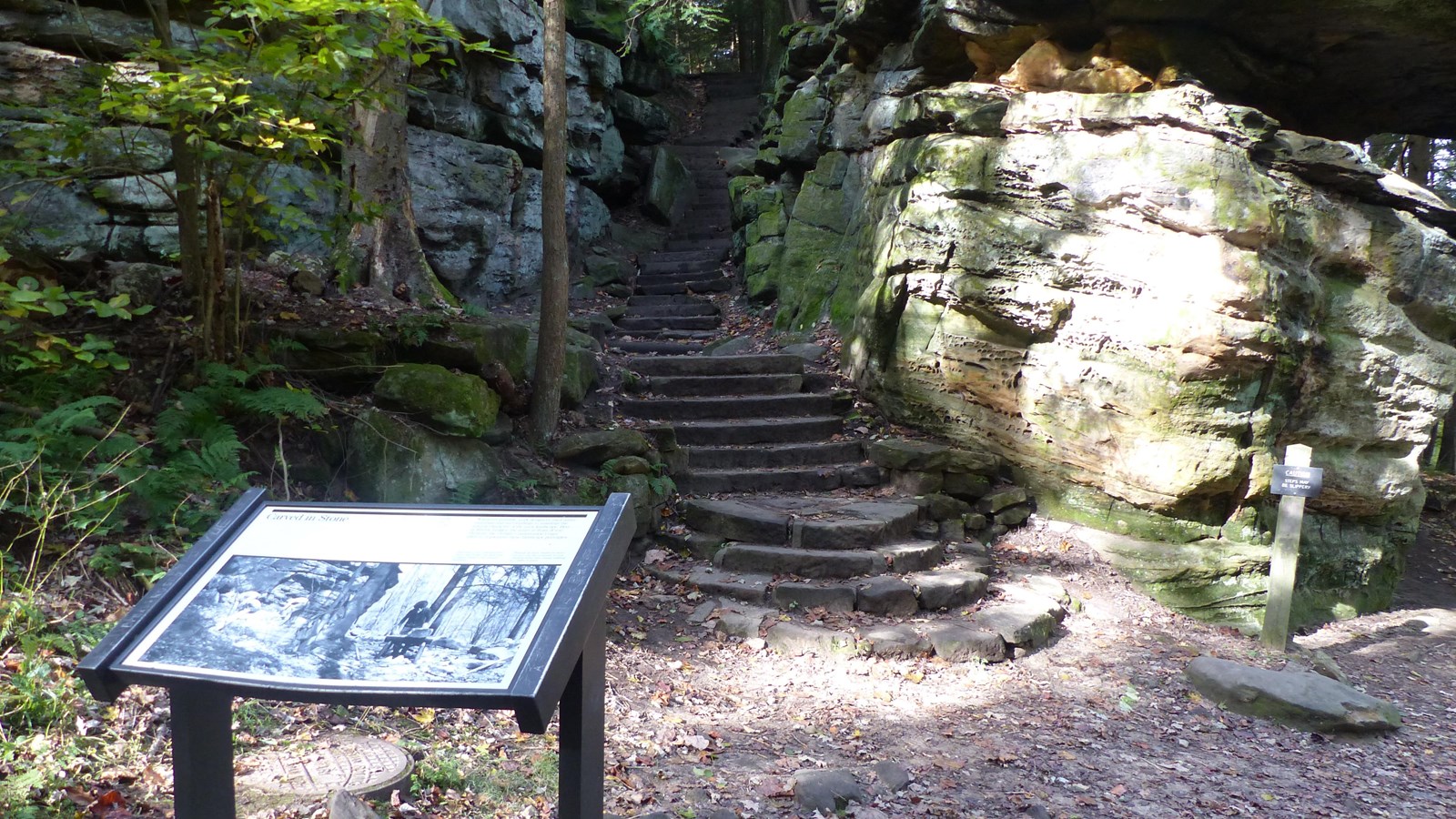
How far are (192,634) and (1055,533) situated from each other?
7.23m

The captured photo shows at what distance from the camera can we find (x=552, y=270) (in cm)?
727

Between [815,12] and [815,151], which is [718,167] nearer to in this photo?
[815,12]

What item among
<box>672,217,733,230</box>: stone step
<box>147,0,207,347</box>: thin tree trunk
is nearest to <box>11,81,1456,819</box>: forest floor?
<box>147,0,207,347</box>: thin tree trunk

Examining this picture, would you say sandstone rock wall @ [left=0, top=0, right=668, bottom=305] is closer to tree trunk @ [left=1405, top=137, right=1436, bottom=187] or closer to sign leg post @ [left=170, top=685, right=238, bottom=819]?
sign leg post @ [left=170, top=685, right=238, bottom=819]

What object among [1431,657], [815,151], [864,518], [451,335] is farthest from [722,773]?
[815,151]

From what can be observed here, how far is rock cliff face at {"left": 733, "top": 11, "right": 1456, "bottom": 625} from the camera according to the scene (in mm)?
7176

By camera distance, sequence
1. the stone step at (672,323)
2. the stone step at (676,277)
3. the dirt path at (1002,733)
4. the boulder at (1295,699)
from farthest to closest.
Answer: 1. the stone step at (676,277)
2. the stone step at (672,323)
3. the boulder at (1295,699)
4. the dirt path at (1002,733)

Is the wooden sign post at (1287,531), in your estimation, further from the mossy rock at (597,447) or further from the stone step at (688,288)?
the stone step at (688,288)

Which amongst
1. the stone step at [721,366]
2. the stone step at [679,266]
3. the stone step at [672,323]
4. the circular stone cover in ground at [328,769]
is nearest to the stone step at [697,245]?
the stone step at [679,266]

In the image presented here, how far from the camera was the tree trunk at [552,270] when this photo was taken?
709 cm

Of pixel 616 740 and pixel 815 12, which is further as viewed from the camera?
pixel 815 12

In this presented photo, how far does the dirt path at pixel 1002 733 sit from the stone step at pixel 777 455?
1.87 m

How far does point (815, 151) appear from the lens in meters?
12.7

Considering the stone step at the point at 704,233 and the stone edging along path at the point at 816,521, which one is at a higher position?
the stone step at the point at 704,233
